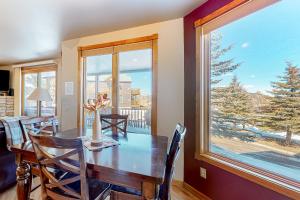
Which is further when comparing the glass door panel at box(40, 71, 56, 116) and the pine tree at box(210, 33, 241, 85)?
the glass door panel at box(40, 71, 56, 116)

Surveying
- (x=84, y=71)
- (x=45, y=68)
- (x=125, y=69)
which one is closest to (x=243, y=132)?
(x=125, y=69)

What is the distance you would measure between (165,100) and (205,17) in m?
1.23

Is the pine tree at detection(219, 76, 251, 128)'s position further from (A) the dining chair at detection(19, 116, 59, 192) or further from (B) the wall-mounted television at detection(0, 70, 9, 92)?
(B) the wall-mounted television at detection(0, 70, 9, 92)

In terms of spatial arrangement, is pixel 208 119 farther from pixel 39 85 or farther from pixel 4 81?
pixel 4 81

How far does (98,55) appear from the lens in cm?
337

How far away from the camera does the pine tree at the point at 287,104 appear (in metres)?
1.46

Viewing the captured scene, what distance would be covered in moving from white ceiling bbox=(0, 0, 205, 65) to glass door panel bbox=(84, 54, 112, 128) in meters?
0.50

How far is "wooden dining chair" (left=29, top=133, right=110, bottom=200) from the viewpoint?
113cm

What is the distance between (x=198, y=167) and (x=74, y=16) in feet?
8.72

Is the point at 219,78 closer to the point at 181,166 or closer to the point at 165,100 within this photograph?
the point at 165,100

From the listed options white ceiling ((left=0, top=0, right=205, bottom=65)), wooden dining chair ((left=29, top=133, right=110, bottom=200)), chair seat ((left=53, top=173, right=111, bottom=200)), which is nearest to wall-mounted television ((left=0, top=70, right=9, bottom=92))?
white ceiling ((left=0, top=0, right=205, bottom=65))

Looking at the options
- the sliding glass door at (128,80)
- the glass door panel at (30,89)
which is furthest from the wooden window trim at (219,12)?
the glass door panel at (30,89)

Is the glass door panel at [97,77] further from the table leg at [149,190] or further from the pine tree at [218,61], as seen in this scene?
the table leg at [149,190]

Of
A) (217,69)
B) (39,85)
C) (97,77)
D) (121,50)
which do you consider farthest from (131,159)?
(39,85)
